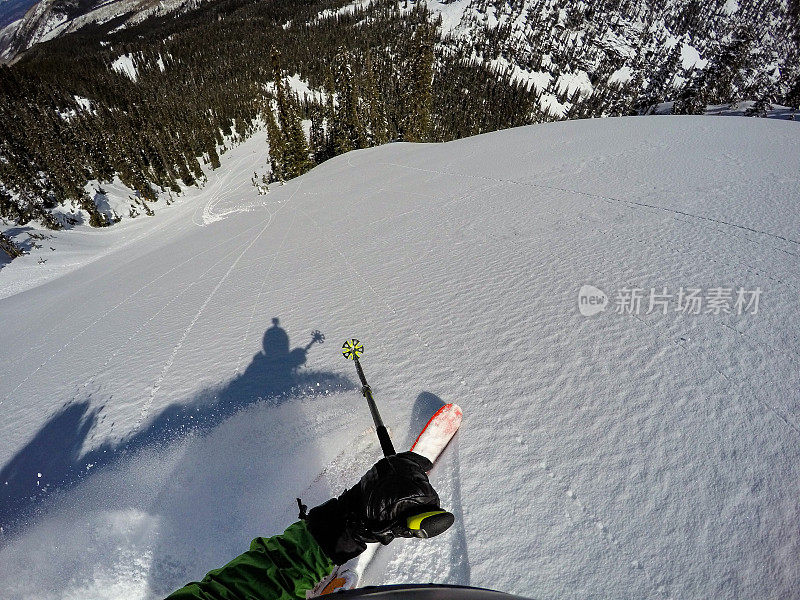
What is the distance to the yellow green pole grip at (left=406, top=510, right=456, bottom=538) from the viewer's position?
6.44ft

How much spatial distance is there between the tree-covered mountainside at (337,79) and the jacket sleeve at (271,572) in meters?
43.6

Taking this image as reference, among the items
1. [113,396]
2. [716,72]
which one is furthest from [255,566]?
[716,72]

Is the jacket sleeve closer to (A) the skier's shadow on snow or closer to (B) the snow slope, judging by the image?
(B) the snow slope

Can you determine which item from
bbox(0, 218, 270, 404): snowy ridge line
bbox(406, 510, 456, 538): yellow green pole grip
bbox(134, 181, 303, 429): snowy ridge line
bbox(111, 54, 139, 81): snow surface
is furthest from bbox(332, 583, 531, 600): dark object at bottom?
bbox(111, 54, 139, 81): snow surface

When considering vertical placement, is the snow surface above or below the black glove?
above

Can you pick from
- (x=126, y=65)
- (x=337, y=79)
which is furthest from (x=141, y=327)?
(x=126, y=65)

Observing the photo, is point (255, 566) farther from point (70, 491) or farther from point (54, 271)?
point (54, 271)

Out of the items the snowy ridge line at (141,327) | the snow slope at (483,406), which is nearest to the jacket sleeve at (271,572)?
the snow slope at (483,406)

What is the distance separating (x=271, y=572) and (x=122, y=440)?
3.47 metres

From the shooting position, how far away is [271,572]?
2.20 meters

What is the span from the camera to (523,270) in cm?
600

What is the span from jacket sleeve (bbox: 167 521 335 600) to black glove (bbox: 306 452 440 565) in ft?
0.30

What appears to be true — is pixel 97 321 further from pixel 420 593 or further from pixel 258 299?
pixel 420 593

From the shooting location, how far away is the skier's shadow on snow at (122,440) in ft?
12.7
